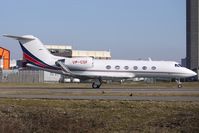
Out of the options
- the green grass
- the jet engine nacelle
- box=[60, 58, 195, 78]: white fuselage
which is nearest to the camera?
the green grass

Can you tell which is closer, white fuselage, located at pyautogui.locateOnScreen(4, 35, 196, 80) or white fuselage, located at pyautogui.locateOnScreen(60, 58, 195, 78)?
white fuselage, located at pyautogui.locateOnScreen(4, 35, 196, 80)

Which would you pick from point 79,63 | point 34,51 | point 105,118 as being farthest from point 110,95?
point 34,51

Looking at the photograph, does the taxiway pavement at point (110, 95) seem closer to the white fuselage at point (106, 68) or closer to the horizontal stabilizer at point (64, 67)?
the horizontal stabilizer at point (64, 67)

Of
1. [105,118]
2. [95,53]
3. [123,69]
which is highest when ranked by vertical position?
[95,53]

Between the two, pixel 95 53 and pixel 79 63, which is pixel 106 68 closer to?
pixel 79 63

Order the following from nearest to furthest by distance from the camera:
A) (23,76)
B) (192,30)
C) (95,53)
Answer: (23,76)
(95,53)
(192,30)

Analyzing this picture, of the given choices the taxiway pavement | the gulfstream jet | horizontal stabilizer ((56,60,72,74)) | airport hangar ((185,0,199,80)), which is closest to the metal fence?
the gulfstream jet

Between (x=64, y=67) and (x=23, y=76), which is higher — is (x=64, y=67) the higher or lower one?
the higher one

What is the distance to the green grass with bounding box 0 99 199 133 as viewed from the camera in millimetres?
16500

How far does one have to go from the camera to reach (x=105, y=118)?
18609 mm

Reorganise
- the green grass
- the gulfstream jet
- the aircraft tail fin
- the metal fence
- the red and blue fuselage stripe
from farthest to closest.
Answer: the metal fence → the aircraft tail fin → the red and blue fuselage stripe → the gulfstream jet → the green grass

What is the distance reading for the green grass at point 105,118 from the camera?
16500mm

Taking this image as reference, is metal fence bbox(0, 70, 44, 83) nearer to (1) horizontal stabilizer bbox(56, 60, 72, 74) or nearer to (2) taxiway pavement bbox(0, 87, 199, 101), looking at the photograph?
(1) horizontal stabilizer bbox(56, 60, 72, 74)

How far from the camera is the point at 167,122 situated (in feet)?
57.7
